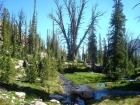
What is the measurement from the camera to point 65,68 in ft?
152

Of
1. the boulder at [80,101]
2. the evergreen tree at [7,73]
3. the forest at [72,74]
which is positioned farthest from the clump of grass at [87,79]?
the evergreen tree at [7,73]

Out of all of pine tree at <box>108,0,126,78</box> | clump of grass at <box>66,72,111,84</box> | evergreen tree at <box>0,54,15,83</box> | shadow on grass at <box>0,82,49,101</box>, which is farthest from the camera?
pine tree at <box>108,0,126,78</box>

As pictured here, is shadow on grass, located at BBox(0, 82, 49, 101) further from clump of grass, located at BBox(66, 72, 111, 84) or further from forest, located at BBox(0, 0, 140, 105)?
clump of grass, located at BBox(66, 72, 111, 84)

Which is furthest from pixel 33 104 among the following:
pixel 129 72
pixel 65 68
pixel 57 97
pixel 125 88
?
pixel 65 68

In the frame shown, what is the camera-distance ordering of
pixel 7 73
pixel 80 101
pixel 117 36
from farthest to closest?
pixel 117 36 → pixel 80 101 → pixel 7 73

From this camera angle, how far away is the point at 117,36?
1674 inches

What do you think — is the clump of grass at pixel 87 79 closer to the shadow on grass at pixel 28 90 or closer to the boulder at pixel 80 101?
the boulder at pixel 80 101

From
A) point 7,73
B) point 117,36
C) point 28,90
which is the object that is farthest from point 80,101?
point 117,36

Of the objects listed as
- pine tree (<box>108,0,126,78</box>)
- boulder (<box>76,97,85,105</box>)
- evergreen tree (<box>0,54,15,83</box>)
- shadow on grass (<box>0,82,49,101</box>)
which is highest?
pine tree (<box>108,0,126,78</box>)

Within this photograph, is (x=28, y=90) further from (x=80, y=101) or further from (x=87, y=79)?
(x=87, y=79)

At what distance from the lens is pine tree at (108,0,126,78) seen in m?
39.2

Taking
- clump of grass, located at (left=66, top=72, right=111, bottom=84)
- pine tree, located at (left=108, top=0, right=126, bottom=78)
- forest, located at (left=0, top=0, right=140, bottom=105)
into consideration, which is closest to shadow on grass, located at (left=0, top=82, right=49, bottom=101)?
forest, located at (left=0, top=0, right=140, bottom=105)

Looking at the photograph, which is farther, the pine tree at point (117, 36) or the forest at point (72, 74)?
the pine tree at point (117, 36)

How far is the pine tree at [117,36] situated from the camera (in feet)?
129
